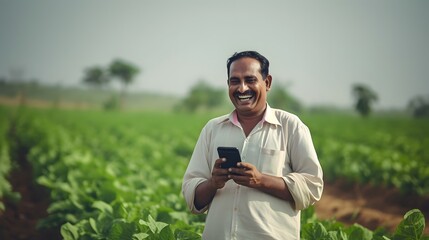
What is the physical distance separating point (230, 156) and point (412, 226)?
1497 millimetres

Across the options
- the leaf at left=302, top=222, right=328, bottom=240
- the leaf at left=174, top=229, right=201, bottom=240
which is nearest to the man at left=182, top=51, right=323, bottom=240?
the leaf at left=174, top=229, right=201, bottom=240

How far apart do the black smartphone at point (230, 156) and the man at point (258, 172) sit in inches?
1.1

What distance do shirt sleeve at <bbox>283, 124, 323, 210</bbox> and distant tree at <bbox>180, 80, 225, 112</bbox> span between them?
9369cm

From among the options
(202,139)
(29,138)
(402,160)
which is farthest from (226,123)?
(29,138)

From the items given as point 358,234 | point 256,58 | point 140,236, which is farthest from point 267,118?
point 358,234

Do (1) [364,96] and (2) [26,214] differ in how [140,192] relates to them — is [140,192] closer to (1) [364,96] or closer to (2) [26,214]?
(2) [26,214]

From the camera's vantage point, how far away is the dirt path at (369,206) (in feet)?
23.6

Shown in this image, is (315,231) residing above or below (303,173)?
below

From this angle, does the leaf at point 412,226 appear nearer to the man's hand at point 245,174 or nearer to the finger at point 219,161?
the man's hand at point 245,174

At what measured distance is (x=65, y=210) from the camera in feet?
16.3

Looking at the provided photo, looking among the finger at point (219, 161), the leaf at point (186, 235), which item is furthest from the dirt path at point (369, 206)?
the finger at point (219, 161)

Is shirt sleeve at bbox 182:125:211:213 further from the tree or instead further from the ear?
the tree

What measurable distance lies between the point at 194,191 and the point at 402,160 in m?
7.73

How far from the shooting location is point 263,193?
227 cm
